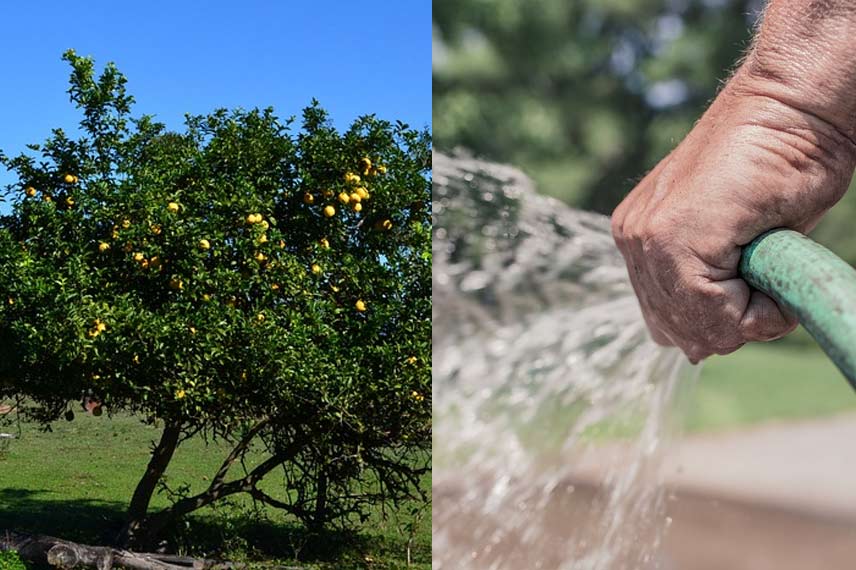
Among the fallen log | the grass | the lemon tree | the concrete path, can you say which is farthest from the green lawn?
the fallen log

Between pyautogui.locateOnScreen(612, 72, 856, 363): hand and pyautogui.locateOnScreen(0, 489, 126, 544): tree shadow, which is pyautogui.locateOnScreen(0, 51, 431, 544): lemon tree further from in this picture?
pyautogui.locateOnScreen(612, 72, 856, 363): hand

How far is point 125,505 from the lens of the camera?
3811 mm

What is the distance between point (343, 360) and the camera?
8.11ft

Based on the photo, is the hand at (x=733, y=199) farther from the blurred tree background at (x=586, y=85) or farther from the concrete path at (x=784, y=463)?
the blurred tree background at (x=586, y=85)

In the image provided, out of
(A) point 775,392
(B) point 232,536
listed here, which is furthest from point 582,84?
(B) point 232,536

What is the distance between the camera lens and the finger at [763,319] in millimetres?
488

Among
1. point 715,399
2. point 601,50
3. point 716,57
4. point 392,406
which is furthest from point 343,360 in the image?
point 716,57

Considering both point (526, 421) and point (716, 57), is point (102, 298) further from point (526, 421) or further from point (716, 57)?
point (716, 57)

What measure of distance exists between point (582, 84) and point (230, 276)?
1138 mm

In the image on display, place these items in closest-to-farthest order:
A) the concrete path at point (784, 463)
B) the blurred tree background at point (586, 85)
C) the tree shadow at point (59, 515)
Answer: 1. the concrete path at point (784, 463)
2. the blurred tree background at point (586, 85)
3. the tree shadow at point (59, 515)

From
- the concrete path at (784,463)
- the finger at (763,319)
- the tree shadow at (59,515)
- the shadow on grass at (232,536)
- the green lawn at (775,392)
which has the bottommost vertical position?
the tree shadow at (59,515)

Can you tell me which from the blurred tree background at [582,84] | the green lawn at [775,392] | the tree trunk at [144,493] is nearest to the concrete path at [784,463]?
the green lawn at [775,392]

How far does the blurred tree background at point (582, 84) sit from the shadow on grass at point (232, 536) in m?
1.36

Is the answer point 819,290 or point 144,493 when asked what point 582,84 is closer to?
point 144,493
